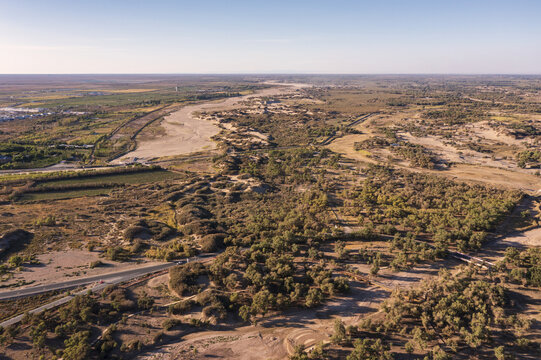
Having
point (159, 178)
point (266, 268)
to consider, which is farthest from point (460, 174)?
point (159, 178)

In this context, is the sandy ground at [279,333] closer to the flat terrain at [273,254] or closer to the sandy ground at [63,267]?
the flat terrain at [273,254]

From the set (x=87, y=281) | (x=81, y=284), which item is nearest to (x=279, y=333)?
(x=87, y=281)

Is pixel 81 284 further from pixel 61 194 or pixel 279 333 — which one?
pixel 61 194

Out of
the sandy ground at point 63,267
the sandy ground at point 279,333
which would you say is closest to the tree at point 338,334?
the sandy ground at point 279,333

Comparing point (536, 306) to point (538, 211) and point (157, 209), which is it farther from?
point (157, 209)

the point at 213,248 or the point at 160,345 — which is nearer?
the point at 160,345

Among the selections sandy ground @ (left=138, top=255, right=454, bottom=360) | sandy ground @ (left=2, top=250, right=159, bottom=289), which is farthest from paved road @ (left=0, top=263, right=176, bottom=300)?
sandy ground @ (left=138, top=255, right=454, bottom=360)

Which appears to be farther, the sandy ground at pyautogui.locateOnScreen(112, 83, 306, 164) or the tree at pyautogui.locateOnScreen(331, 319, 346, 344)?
the sandy ground at pyautogui.locateOnScreen(112, 83, 306, 164)

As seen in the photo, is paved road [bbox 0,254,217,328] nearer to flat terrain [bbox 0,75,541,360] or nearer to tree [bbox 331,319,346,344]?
flat terrain [bbox 0,75,541,360]

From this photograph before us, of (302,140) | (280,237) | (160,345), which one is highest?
(302,140)
